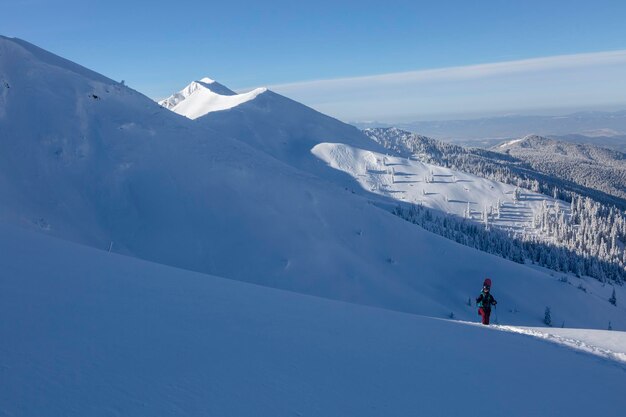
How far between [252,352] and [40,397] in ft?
10.7

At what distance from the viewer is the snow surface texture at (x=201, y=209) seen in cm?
3316

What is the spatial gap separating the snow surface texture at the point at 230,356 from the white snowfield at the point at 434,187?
147m

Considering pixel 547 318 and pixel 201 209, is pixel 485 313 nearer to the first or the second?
pixel 201 209

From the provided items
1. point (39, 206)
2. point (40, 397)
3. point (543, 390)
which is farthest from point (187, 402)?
point (39, 206)

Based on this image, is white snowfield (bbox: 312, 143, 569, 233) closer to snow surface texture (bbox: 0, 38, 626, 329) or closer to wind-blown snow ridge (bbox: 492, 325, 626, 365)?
snow surface texture (bbox: 0, 38, 626, 329)

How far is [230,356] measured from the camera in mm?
6891

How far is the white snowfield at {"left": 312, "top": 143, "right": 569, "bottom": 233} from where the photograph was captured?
165 meters

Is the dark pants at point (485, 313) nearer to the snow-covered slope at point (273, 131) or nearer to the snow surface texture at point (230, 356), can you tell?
the snow surface texture at point (230, 356)

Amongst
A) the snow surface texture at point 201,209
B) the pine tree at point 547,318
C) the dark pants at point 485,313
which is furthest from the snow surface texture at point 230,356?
the pine tree at point 547,318

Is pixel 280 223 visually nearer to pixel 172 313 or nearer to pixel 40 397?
pixel 172 313

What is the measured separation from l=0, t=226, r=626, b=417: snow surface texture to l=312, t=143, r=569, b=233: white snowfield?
483 ft

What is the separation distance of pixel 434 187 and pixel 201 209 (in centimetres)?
15189

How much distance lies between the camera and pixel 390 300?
3756 cm

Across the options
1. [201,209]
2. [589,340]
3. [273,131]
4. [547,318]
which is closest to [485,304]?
[589,340]
